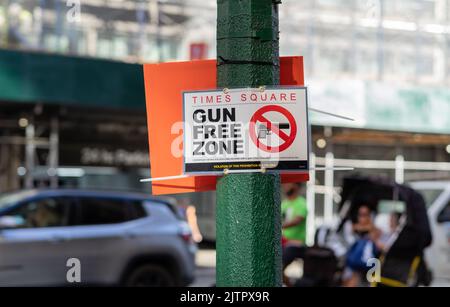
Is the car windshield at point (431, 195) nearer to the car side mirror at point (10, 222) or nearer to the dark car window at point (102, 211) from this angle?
the dark car window at point (102, 211)

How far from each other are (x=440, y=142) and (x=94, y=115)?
916 cm

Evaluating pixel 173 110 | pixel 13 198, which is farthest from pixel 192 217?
pixel 173 110

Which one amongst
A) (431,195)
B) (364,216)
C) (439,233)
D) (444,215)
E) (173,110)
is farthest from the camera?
(431,195)

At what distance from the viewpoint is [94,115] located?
19359 mm

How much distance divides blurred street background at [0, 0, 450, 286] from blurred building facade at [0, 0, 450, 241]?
3 cm

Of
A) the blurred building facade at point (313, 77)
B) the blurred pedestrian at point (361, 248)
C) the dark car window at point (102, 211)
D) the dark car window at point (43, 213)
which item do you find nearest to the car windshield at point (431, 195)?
the blurred pedestrian at point (361, 248)

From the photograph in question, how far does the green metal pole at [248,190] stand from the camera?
13.5 feet

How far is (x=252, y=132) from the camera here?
418 cm

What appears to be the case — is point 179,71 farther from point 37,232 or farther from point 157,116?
point 37,232

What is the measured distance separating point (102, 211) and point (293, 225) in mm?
2760

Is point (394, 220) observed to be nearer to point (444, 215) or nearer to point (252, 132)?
point (444, 215)

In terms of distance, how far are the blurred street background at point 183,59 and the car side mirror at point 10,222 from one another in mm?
4900

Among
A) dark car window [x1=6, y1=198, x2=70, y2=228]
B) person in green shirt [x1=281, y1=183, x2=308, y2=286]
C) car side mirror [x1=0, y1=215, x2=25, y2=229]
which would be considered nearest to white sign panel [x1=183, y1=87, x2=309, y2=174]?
person in green shirt [x1=281, y1=183, x2=308, y2=286]

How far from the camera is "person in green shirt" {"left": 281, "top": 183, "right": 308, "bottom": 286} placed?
11.4 meters
